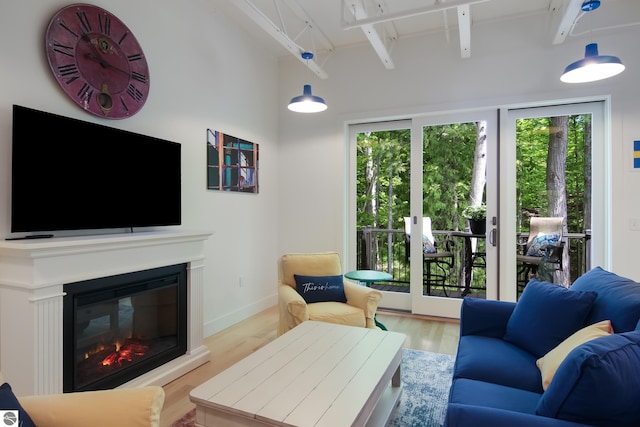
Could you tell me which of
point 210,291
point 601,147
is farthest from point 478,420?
point 601,147

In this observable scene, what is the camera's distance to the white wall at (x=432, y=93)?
3404mm

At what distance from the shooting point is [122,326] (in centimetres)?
249

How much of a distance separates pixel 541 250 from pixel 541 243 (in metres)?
0.08

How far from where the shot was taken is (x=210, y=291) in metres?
3.57

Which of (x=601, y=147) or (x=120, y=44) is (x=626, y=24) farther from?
(x=120, y=44)

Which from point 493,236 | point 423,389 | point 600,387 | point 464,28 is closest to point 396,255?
point 493,236

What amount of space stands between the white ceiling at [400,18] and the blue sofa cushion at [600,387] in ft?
8.38

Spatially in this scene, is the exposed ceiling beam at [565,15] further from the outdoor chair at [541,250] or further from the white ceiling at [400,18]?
the outdoor chair at [541,250]

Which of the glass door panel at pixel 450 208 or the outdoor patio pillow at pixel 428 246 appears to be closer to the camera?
the glass door panel at pixel 450 208

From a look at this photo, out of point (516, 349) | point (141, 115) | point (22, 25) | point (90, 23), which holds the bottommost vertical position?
point (516, 349)

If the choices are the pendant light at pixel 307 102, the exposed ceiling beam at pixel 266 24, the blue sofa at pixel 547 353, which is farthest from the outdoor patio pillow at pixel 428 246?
the exposed ceiling beam at pixel 266 24

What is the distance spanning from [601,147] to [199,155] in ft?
12.8

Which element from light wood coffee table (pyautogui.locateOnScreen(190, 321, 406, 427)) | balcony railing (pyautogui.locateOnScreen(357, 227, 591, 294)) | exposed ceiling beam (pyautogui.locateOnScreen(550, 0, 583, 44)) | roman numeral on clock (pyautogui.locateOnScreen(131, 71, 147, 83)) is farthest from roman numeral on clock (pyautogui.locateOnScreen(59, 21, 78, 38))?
exposed ceiling beam (pyautogui.locateOnScreen(550, 0, 583, 44))

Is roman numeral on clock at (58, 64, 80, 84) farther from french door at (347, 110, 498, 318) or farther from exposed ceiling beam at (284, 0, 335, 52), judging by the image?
french door at (347, 110, 498, 318)
